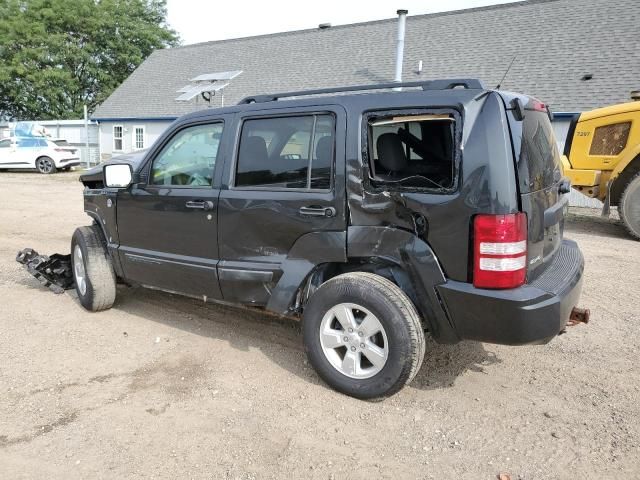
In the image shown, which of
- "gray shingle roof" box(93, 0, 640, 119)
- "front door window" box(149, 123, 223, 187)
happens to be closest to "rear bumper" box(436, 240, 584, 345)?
"front door window" box(149, 123, 223, 187)

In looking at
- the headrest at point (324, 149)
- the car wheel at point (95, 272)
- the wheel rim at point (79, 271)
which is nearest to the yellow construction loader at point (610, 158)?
the headrest at point (324, 149)

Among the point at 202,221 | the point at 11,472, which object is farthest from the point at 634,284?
the point at 11,472

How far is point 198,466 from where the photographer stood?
2693 millimetres

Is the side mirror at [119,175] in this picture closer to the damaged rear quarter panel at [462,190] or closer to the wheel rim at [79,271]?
the wheel rim at [79,271]

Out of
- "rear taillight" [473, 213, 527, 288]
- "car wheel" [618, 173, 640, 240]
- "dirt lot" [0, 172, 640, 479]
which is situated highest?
"rear taillight" [473, 213, 527, 288]

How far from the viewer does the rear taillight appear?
2.78m

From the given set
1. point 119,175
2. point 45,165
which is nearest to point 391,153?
point 119,175

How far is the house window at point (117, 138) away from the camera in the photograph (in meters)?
25.5

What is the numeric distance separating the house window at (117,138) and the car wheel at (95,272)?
73.7 ft

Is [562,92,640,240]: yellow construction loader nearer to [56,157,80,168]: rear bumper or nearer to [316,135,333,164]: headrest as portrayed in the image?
[316,135,333,164]: headrest

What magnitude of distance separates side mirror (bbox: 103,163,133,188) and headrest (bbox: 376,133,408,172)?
2.22 metres

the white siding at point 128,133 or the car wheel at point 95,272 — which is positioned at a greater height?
the white siding at point 128,133

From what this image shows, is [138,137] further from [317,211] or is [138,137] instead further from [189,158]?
[317,211]

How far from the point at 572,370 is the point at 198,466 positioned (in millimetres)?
2726
